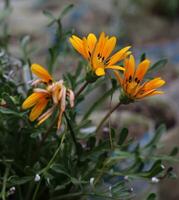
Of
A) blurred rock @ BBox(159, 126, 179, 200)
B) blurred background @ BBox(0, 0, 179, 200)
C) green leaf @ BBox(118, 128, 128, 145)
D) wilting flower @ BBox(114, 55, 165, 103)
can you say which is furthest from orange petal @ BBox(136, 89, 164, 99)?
blurred background @ BBox(0, 0, 179, 200)

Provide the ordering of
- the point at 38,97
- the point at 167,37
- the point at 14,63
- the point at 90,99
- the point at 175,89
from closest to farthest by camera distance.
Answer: the point at 38,97 → the point at 14,63 → the point at 90,99 → the point at 175,89 → the point at 167,37

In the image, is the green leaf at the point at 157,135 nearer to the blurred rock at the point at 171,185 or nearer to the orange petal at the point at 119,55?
the orange petal at the point at 119,55

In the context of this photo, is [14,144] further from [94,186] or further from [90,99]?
[90,99]

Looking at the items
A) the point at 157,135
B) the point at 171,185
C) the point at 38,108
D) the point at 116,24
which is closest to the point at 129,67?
the point at 38,108

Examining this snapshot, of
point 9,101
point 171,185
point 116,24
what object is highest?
point 9,101

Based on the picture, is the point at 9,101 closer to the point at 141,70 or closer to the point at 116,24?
the point at 141,70

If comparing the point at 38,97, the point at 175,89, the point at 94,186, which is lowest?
the point at 175,89

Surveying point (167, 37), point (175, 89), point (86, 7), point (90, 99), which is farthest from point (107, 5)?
point (90, 99)
